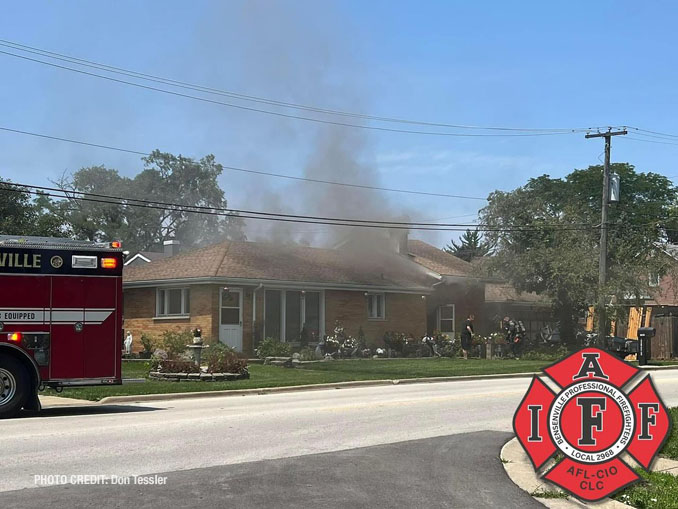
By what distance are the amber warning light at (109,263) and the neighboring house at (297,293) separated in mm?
15104

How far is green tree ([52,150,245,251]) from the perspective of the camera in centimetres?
6875

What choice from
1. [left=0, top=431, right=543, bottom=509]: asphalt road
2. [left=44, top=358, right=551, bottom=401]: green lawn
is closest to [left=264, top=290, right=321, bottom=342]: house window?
[left=44, top=358, right=551, bottom=401]: green lawn

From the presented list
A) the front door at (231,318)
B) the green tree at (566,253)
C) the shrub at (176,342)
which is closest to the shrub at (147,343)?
the shrub at (176,342)

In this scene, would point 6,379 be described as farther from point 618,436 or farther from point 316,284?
point 316,284

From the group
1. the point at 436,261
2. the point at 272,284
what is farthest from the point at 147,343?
the point at 436,261

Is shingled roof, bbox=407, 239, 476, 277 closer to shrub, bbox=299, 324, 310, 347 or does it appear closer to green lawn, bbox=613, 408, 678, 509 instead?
shrub, bbox=299, 324, 310, 347

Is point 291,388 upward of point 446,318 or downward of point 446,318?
downward

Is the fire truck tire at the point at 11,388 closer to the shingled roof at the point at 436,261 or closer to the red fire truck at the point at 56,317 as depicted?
the red fire truck at the point at 56,317

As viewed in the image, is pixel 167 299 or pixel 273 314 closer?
pixel 167 299

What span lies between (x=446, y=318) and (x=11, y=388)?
2721cm

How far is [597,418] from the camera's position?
5.94 m

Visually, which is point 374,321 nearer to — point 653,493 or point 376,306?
point 376,306

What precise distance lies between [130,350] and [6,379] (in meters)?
18.7

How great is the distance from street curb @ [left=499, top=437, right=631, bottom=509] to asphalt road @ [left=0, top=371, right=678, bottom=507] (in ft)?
0.63
